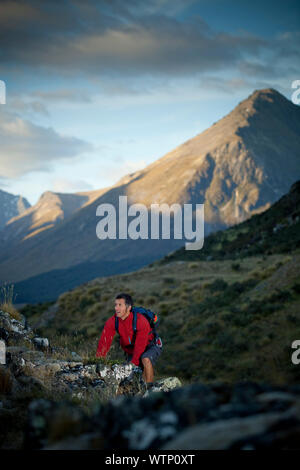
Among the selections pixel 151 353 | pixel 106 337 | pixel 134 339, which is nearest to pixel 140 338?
pixel 134 339

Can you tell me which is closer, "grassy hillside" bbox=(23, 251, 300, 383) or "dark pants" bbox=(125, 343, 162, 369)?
"dark pants" bbox=(125, 343, 162, 369)

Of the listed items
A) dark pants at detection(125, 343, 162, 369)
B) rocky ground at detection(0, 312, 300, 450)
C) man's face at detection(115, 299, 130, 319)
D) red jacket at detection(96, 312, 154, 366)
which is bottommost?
rocky ground at detection(0, 312, 300, 450)

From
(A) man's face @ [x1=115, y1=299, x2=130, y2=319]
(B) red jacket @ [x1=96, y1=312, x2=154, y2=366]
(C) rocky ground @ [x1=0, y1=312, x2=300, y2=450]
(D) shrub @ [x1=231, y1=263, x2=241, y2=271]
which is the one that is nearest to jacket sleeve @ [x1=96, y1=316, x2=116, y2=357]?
(B) red jacket @ [x1=96, y1=312, x2=154, y2=366]

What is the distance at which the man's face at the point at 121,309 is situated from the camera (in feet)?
22.4

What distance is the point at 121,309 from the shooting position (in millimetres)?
6859

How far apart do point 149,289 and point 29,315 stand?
15983mm

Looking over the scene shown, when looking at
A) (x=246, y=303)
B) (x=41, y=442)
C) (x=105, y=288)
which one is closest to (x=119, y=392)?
(x=41, y=442)

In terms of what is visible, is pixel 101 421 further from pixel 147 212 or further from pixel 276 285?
pixel 147 212

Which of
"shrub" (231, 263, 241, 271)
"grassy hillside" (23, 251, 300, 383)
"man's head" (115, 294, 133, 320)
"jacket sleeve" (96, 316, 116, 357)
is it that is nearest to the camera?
"man's head" (115, 294, 133, 320)

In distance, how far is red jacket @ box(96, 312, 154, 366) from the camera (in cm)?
673

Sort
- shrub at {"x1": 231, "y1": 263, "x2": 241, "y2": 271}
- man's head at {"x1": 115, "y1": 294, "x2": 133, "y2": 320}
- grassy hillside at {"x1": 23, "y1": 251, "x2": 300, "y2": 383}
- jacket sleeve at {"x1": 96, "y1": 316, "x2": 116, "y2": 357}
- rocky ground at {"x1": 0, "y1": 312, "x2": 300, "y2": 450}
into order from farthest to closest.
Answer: shrub at {"x1": 231, "y1": 263, "x2": 241, "y2": 271} < grassy hillside at {"x1": 23, "y1": 251, "x2": 300, "y2": 383} < jacket sleeve at {"x1": 96, "y1": 316, "x2": 116, "y2": 357} < man's head at {"x1": 115, "y1": 294, "x2": 133, "y2": 320} < rocky ground at {"x1": 0, "y1": 312, "x2": 300, "y2": 450}

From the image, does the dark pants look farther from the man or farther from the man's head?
the man's head

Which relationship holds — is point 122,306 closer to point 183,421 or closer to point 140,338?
point 140,338
